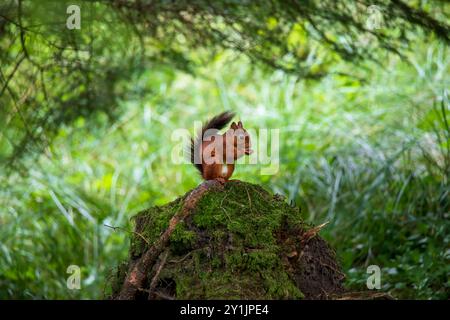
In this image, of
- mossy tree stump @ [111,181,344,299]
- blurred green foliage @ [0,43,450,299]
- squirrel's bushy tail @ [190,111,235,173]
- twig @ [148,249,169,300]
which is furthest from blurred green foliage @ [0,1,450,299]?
twig @ [148,249,169,300]

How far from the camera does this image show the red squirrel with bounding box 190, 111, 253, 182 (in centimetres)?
331

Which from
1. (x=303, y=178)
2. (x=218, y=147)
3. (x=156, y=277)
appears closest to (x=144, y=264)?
(x=156, y=277)

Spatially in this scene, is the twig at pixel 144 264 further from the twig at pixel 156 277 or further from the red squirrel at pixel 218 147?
the red squirrel at pixel 218 147

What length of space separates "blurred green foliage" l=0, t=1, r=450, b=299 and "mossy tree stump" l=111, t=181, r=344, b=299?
1.51 metres

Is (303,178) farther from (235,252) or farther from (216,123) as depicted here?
(235,252)

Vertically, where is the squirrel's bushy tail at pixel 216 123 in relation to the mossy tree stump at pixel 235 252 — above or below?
above

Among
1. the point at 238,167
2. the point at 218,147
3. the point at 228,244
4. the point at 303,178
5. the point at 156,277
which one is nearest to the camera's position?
the point at 156,277

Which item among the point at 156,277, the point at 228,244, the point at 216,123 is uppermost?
the point at 216,123

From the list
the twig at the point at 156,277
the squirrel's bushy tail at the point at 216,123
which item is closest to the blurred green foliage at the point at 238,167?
the squirrel's bushy tail at the point at 216,123

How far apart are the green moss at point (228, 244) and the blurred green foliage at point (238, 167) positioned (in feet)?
5.05

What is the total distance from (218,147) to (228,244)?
86 centimetres

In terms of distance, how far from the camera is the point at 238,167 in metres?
6.56

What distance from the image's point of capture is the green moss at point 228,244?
241 cm

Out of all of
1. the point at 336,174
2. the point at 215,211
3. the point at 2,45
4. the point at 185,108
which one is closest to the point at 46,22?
the point at 2,45
